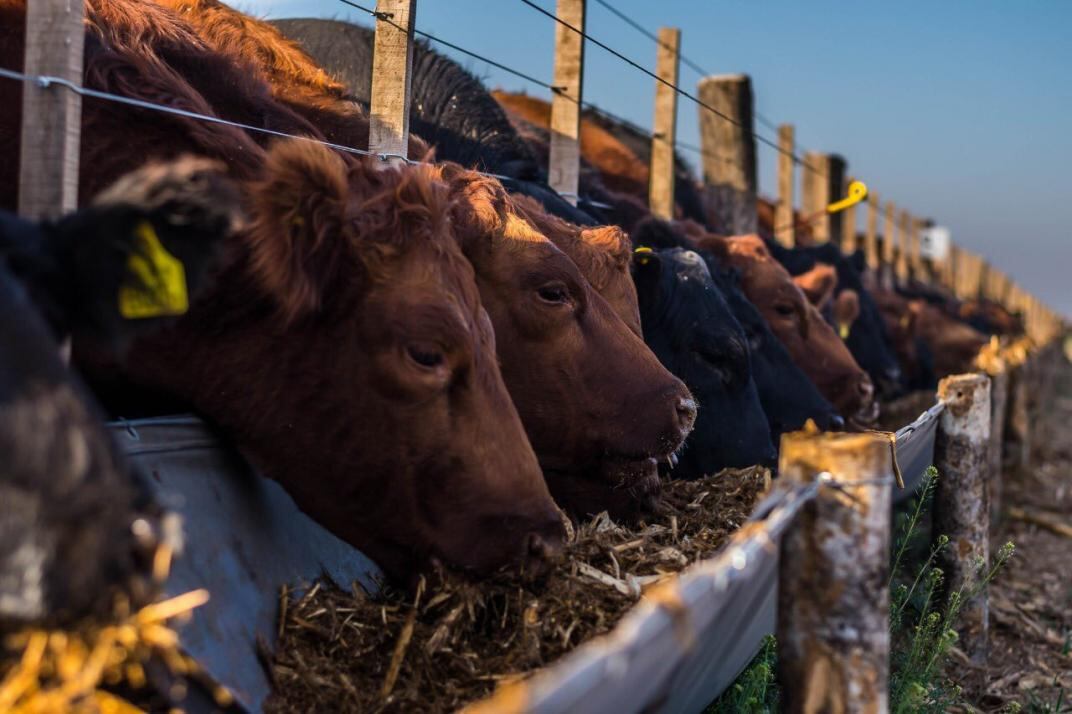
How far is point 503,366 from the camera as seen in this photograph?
3887 mm

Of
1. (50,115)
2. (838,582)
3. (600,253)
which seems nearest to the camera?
(838,582)

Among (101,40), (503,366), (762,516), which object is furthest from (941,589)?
(101,40)

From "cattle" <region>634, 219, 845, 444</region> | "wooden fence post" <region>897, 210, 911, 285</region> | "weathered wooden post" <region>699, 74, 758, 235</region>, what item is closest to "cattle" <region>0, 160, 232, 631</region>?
"cattle" <region>634, 219, 845, 444</region>

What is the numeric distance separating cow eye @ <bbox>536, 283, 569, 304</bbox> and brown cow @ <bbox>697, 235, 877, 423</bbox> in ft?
11.2

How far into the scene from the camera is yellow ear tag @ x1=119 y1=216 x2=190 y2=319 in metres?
1.91

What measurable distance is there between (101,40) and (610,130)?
9396 mm

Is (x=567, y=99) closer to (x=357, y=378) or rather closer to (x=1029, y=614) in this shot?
(x=357, y=378)

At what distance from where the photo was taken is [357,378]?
9.27ft

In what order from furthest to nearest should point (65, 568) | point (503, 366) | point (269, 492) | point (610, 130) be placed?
point (610, 130) → point (503, 366) → point (269, 492) → point (65, 568)

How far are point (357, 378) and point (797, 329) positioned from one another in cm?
489

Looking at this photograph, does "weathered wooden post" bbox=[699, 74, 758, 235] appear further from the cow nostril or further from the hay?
the hay

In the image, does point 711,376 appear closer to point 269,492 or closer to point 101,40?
point 269,492

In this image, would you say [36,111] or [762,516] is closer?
[762,516]

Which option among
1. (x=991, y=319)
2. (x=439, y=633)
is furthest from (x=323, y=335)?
(x=991, y=319)
